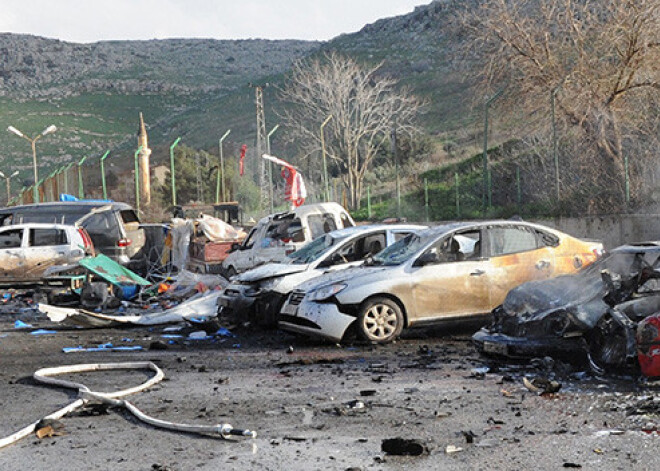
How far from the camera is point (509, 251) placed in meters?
13.1

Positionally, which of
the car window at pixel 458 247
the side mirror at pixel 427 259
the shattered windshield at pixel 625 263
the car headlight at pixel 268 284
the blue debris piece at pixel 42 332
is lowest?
the blue debris piece at pixel 42 332

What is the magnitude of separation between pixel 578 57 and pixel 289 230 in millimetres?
14062

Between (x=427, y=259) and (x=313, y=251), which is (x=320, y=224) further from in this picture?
(x=427, y=259)

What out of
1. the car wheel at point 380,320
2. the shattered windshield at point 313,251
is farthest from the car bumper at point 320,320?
the shattered windshield at point 313,251

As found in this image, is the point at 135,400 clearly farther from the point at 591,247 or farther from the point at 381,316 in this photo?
the point at 591,247

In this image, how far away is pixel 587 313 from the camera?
371 inches

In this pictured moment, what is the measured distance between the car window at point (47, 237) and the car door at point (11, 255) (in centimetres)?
31

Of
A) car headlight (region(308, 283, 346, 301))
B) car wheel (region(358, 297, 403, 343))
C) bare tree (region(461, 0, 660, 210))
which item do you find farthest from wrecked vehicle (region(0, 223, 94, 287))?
bare tree (region(461, 0, 660, 210))

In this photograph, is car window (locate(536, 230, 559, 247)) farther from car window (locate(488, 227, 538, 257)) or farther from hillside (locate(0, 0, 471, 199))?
hillside (locate(0, 0, 471, 199))

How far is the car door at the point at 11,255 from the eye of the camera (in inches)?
876

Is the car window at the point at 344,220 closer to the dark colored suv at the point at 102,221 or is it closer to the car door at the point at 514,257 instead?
the car door at the point at 514,257

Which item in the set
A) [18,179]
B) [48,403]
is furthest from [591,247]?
[18,179]

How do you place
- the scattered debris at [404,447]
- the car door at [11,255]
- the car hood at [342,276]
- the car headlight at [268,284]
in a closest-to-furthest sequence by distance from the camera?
the scattered debris at [404,447] < the car hood at [342,276] < the car headlight at [268,284] < the car door at [11,255]

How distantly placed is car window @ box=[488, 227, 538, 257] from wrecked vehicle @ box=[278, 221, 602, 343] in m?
0.01
